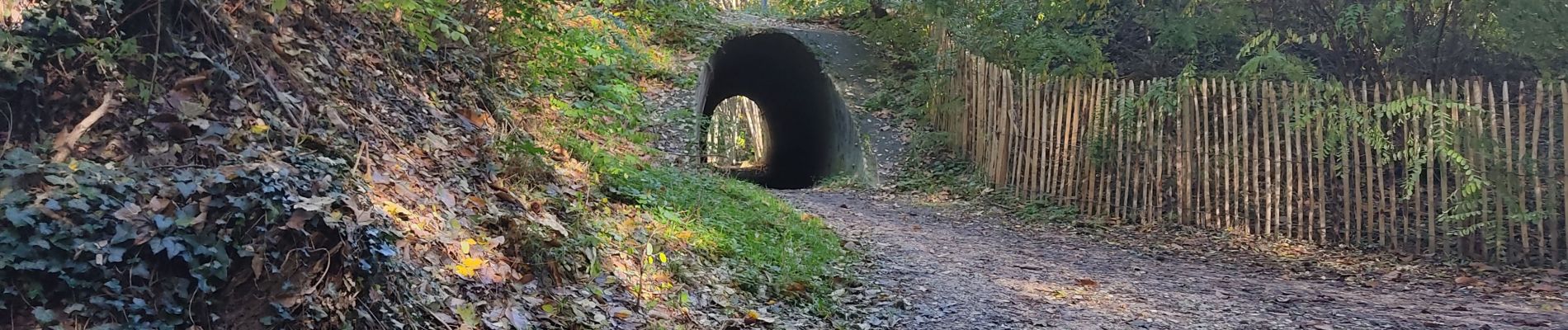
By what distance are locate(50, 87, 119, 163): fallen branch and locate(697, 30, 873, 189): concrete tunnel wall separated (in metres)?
9.24

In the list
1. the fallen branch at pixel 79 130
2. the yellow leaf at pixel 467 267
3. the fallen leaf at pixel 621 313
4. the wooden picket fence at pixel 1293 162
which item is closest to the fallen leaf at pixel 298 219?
the yellow leaf at pixel 467 267

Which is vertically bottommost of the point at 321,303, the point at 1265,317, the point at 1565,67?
the point at 1265,317

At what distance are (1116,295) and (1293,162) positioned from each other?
7.79 feet

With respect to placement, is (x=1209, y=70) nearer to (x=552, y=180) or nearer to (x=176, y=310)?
→ (x=552, y=180)

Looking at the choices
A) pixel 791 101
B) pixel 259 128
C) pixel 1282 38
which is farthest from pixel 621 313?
pixel 791 101

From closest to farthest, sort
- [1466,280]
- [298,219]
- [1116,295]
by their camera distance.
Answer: [298,219] → [1116,295] → [1466,280]

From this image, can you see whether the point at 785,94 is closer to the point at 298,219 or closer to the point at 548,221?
the point at 548,221

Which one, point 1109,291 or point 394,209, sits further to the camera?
point 1109,291

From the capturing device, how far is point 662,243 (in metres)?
5.51

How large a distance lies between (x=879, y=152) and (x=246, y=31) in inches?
349

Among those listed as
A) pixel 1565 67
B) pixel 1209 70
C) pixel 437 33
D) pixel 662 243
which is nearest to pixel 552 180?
pixel 662 243

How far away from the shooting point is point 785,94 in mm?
18641

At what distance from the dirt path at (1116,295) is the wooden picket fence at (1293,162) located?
2.91 feet

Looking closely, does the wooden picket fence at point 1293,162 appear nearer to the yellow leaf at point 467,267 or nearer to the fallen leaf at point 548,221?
the fallen leaf at point 548,221
